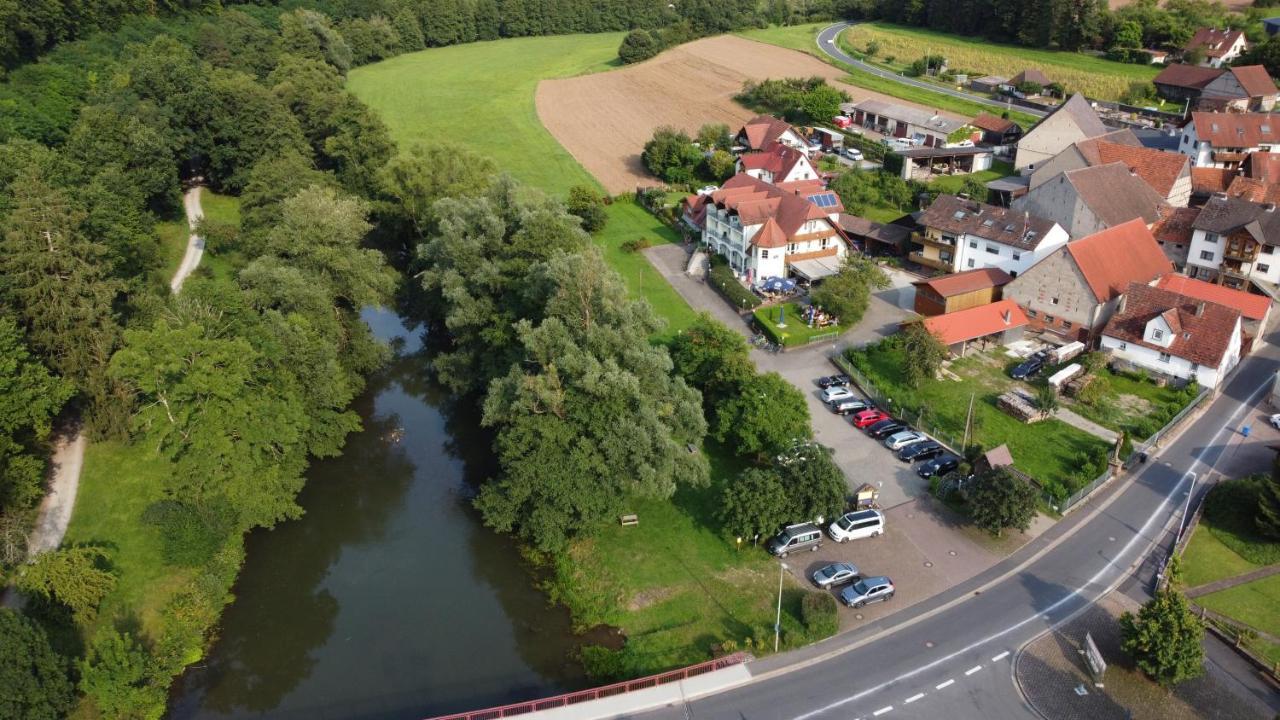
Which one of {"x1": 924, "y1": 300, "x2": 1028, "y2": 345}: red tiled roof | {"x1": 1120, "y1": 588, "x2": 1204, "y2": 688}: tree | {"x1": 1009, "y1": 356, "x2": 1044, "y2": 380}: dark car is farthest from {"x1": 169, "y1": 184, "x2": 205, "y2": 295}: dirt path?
{"x1": 1120, "y1": 588, "x2": 1204, "y2": 688}: tree

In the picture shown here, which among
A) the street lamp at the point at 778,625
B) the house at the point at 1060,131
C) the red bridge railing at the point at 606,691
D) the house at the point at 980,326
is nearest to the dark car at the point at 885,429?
the house at the point at 980,326

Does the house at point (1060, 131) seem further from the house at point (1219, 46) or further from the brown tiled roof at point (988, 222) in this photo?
the house at point (1219, 46)

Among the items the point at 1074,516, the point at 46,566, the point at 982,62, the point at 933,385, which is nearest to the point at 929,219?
the point at 933,385

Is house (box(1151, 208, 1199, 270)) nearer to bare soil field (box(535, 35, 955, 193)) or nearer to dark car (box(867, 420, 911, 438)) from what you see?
dark car (box(867, 420, 911, 438))

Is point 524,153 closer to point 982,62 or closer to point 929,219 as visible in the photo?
point 929,219

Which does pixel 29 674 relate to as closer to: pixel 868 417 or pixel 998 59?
pixel 868 417

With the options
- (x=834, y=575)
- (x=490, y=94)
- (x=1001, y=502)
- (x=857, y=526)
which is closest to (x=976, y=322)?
(x=1001, y=502)

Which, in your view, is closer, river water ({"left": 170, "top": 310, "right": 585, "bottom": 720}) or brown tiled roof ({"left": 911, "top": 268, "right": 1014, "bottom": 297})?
river water ({"left": 170, "top": 310, "right": 585, "bottom": 720})
